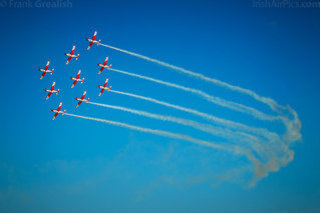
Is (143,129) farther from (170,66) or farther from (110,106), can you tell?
(170,66)

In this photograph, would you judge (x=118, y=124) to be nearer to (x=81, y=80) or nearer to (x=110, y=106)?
(x=110, y=106)

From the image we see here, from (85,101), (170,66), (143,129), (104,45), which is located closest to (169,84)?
(170,66)

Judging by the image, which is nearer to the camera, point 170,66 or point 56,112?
point 170,66

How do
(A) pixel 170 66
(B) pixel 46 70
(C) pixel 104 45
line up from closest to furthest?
(A) pixel 170 66
(C) pixel 104 45
(B) pixel 46 70

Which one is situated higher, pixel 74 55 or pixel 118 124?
pixel 74 55

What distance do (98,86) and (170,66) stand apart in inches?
1138

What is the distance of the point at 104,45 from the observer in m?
104

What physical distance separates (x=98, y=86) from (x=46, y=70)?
1706 centimetres

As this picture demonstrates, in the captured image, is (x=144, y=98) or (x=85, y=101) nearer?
(x=144, y=98)

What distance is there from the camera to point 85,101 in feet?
376

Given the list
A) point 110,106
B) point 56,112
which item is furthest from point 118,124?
point 56,112

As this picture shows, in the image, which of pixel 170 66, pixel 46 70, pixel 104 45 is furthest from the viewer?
pixel 46 70

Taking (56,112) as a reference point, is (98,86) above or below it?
above

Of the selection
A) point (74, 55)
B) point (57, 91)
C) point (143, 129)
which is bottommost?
point (143, 129)
